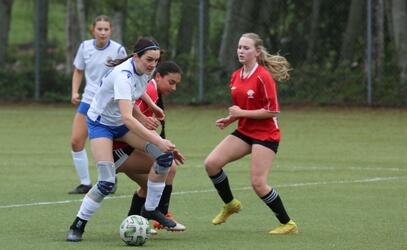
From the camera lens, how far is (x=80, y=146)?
1370 centimetres

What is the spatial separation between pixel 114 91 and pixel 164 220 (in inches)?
50.6

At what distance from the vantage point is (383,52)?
84.3 ft

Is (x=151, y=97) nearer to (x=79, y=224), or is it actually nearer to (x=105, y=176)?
(x=105, y=176)

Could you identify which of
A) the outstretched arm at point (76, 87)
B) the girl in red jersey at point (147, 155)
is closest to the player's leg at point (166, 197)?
the girl in red jersey at point (147, 155)

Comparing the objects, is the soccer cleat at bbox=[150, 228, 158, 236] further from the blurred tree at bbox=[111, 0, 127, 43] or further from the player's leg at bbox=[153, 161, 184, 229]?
the blurred tree at bbox=[111, 0, 127, 43]

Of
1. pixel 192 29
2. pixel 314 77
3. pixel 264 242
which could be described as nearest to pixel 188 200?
pixel 264 242

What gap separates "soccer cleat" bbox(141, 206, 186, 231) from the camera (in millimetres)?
10102

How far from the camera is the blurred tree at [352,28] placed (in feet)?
86.6

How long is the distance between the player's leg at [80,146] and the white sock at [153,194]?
3527mm

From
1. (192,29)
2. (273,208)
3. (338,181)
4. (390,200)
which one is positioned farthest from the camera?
(192,29)

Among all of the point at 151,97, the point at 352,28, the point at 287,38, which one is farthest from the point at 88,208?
the point at 287,38

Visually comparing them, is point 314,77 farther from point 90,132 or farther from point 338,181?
point 90,132

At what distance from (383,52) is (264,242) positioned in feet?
54.3

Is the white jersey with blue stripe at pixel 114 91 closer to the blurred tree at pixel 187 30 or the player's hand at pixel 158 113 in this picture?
the player's hand at pixel 158 113
